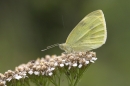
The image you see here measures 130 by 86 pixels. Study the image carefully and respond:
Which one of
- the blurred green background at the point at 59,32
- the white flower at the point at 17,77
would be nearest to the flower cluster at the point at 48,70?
the white flower at the point at 17,77

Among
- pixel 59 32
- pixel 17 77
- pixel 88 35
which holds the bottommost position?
pixel 17 77

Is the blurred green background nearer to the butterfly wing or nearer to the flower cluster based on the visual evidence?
the butterfly wing

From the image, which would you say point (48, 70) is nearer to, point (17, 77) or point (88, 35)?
point (17, 77)

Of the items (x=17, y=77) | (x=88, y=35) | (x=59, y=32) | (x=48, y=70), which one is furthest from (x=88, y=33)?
(x=59, y=32)

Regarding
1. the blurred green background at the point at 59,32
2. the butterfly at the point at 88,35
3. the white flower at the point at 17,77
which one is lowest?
the white flower at the point at 17,77

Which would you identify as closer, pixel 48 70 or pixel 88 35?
pixel 48 70

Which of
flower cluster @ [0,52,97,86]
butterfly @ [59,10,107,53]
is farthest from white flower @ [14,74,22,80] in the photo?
butterfly @ [59,10,107,53]

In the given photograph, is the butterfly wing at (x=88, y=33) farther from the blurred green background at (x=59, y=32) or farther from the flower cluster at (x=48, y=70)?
the blurred green background at (x=59, y=32)
